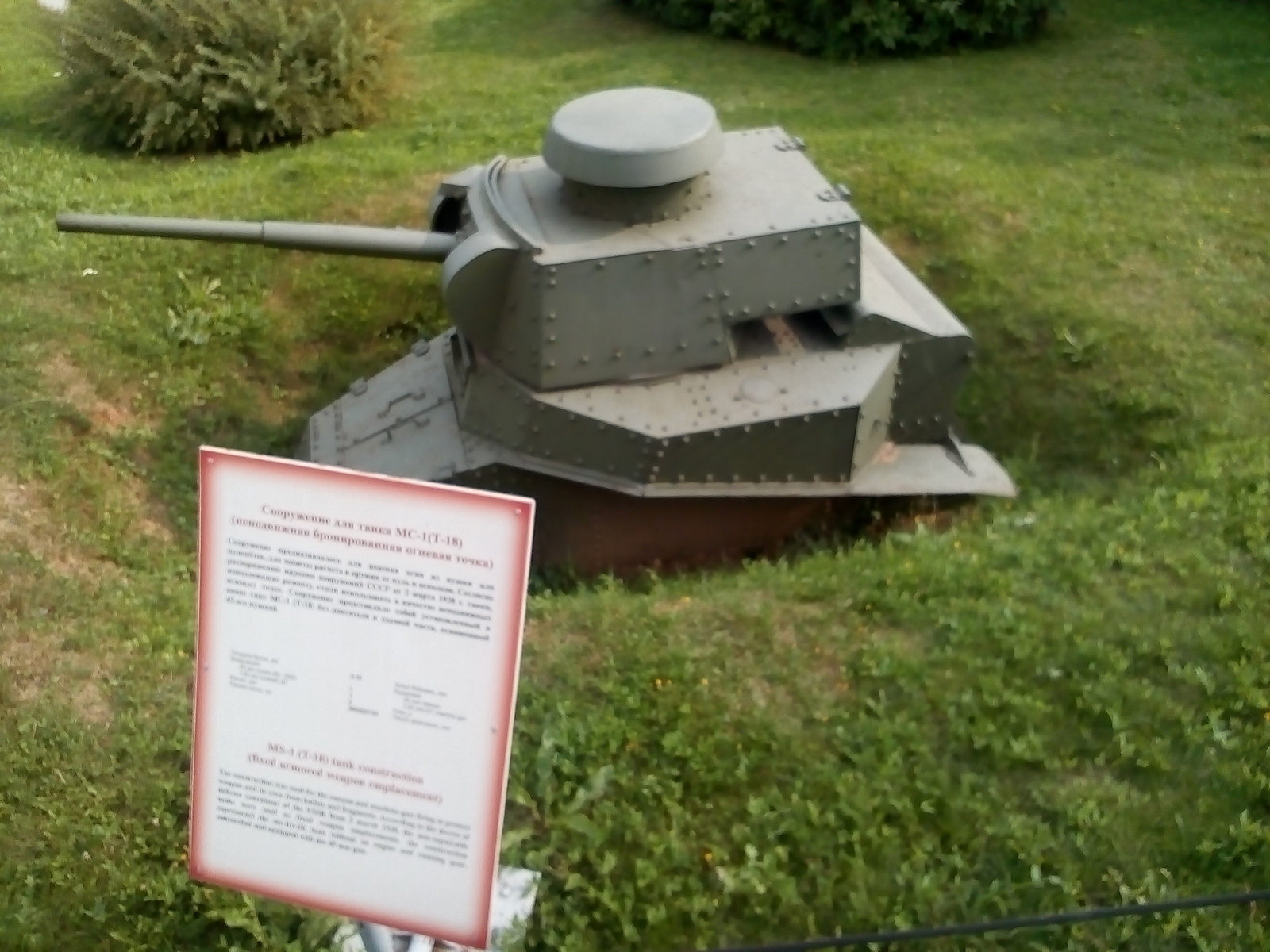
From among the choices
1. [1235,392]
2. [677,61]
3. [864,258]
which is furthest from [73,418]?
[677,61]

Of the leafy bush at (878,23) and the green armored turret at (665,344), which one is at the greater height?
the leafy bush at (878,23)

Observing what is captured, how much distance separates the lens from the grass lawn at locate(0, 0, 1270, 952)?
144 inches

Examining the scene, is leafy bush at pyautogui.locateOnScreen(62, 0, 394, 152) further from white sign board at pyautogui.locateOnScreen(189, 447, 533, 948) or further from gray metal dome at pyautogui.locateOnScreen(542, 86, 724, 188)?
white sign board at pyautogui.locateOnScreen(189, 447, 533, 948)

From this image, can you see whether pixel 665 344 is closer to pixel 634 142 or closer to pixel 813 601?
pixel 634 142

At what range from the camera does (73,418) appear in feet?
20.9

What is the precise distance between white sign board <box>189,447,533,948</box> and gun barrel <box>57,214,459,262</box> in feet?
12.4

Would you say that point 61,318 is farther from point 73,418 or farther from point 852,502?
point 852,502

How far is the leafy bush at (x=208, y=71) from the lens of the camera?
958 cm

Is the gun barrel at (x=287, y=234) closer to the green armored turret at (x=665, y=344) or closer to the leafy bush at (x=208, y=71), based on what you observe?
the green armored turret at (x=665, y=344)

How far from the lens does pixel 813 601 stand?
492 centimetres

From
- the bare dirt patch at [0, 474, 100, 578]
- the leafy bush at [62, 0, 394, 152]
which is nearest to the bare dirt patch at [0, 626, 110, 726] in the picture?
the bare dirt patch at [0, 474, 100, 578]

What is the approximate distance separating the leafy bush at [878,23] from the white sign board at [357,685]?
1061cm

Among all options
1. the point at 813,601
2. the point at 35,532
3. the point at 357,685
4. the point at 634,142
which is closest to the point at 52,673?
the point at 35,532

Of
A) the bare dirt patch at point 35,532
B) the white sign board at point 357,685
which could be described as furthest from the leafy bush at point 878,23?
A: the white sign board at point 357,685
